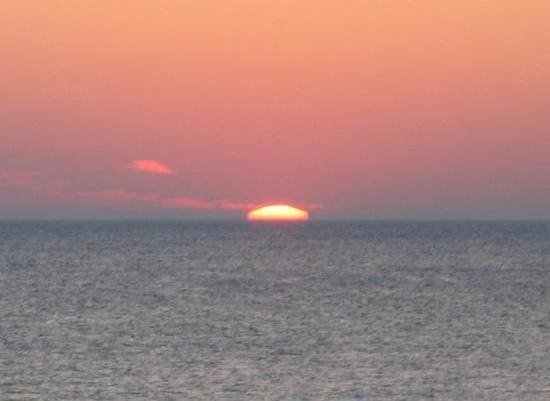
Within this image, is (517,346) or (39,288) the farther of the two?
(39,288)

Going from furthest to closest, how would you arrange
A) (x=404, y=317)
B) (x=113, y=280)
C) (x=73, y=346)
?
(x=113, y=280)
(x=404, y=317)
(x=73, y=346)

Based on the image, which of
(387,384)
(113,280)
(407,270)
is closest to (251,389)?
(387,384)

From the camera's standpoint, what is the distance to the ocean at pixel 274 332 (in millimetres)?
40875

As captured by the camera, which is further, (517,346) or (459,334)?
(459,334)

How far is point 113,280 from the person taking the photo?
3959 inches

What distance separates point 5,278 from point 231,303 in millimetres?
Answer: 33721

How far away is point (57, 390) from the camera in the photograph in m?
39.5

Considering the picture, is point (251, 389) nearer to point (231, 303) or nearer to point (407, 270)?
point (231, 303)

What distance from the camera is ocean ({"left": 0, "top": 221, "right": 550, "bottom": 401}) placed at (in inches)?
1609

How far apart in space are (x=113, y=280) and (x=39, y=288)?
11.5 m

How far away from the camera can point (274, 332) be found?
194ft

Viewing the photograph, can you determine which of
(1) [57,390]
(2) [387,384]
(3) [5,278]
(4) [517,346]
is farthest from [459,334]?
(3) [5,278]

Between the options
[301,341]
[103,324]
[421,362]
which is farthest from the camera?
[103,324]

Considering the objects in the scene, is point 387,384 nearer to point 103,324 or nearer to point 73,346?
point 73,346
